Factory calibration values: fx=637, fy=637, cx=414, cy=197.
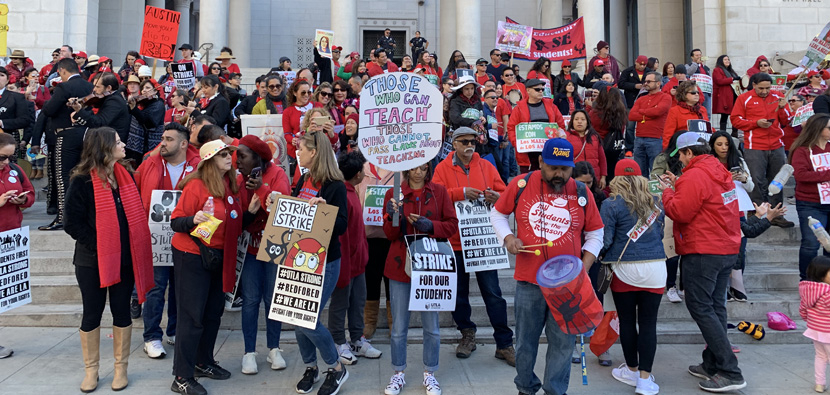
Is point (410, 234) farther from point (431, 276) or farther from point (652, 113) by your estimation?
point (652, 113)

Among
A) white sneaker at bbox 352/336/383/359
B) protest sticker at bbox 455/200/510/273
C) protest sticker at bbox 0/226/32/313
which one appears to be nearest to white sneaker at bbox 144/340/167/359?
protest sticker at bbox 0/226/32/313

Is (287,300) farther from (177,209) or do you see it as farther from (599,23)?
(599,23)

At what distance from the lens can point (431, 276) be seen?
5.94 meters

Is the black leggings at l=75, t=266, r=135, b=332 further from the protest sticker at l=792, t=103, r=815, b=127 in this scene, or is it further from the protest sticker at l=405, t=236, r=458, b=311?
the protest sticker at l=792, t=103, r=815, b=127

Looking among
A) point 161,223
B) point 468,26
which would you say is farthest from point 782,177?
point 468,26

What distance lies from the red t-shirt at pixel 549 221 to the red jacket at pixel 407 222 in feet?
3.16

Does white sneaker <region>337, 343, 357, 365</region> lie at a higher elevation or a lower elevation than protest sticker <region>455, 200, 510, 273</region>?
lower

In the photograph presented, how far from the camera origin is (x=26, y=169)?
13398 mm

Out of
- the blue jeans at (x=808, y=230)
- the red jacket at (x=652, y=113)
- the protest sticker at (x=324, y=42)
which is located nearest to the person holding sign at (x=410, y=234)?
the blue jeans at (x=808, y=230)

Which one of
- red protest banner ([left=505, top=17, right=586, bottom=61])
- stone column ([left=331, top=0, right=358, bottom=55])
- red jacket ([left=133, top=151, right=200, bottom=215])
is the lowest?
red jacket ([left=133, top=151, right=200, bottom=215])

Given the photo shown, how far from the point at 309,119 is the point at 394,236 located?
2.14 m

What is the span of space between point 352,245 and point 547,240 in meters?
2.13

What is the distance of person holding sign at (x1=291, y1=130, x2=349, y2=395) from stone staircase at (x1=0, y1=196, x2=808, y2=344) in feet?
5.20

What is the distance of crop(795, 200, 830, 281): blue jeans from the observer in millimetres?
7707
